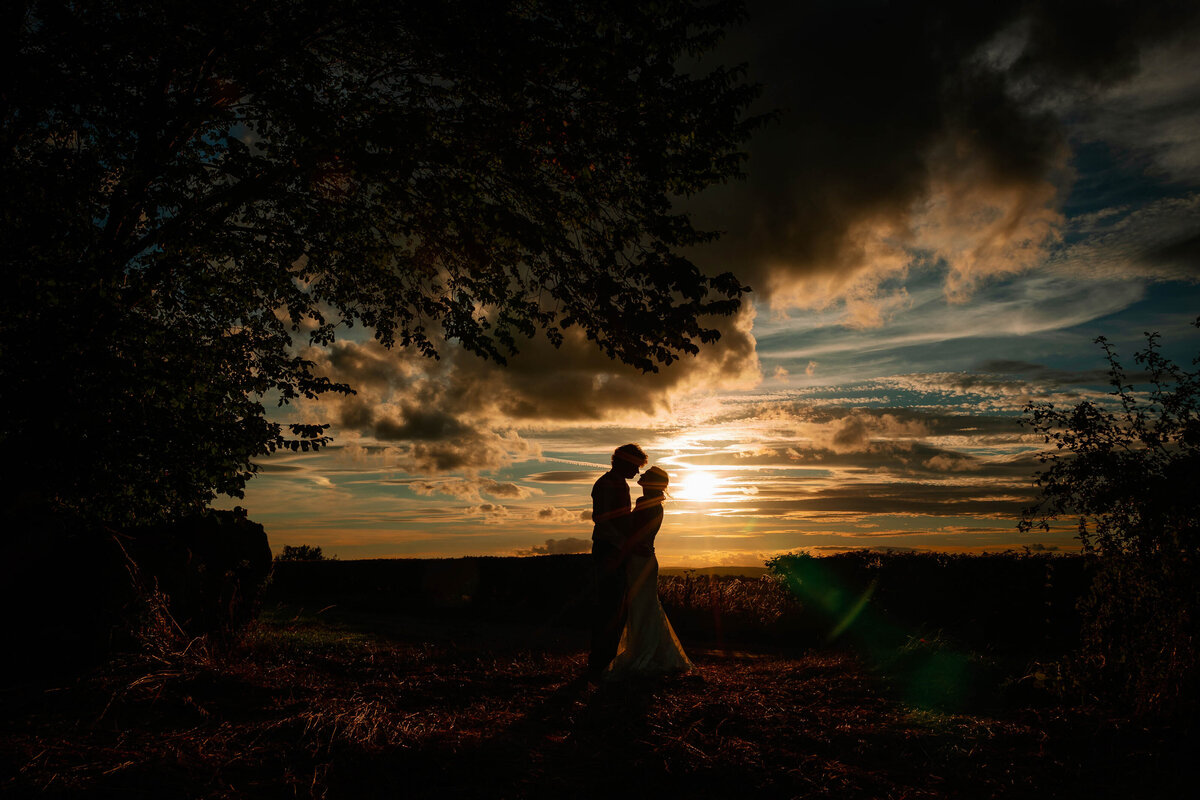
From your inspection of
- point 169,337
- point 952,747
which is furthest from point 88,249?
point 952,747

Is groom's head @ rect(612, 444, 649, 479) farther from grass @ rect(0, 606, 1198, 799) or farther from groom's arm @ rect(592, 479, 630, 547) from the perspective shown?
grass @ rect(0, 606, 1198, 799)

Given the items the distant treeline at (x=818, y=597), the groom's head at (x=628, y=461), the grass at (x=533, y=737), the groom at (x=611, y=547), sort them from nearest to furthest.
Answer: the grass at (x=533, y=737) → the groom at (x=611, y=547) → the groom's head at (x=628, y=461) → the distant treeline at (x=818, y=597)

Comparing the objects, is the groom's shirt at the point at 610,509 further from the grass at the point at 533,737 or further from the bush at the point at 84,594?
the bush at the point at 84,594

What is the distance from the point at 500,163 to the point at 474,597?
38.2 feet

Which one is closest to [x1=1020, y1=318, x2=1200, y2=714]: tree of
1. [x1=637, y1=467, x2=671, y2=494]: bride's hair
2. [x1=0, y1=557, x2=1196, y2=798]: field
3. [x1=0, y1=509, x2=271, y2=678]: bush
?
[x1=0, y1=557, x2=1196, y2=798]: field

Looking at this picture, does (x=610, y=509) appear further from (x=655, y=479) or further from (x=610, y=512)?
(x=655, y=479)

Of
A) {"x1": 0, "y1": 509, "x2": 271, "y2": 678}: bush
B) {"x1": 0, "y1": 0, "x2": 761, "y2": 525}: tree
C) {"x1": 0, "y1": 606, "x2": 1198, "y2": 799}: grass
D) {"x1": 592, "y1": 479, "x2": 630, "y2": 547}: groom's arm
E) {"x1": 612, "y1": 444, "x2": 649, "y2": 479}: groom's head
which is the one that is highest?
{"x1": 0, "y1": 0, "x2": 761, "y2": 525}: tree

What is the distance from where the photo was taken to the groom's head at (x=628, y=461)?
320 inches

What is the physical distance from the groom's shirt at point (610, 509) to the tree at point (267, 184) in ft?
5.28

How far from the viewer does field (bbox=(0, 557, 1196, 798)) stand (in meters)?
4.20

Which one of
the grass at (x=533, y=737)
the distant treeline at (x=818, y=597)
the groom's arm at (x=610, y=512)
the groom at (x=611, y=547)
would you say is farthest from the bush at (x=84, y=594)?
the distant treeline at (x=818, y=597)

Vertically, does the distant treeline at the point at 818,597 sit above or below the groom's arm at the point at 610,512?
below

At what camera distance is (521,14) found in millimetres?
7945

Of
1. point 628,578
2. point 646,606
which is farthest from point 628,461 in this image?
point 646,606
